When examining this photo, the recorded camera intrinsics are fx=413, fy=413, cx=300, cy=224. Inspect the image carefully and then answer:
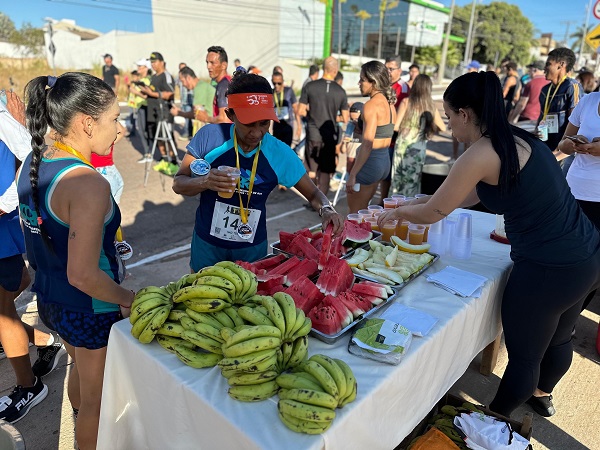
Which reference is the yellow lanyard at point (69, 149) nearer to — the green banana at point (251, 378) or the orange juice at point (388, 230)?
the green banana at point (251, 378)

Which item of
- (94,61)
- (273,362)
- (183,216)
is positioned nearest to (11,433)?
(273,362)

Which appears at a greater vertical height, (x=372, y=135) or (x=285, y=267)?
(x=372, y=135)

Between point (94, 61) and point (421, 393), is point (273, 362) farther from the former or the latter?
point (94, 61)

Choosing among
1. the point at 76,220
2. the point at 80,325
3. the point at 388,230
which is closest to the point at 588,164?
the point at 388,230

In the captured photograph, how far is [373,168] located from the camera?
17.4ft

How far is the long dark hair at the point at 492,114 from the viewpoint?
81.3 inches

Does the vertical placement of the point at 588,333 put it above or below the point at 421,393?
below

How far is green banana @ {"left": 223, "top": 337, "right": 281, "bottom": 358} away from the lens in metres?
1.46

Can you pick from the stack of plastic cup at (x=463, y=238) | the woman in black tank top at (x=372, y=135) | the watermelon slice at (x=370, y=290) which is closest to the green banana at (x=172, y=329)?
the watermelon slice at (x=370, y=290)

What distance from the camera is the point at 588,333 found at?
3.97 metres

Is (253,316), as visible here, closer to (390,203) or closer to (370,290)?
(370,290)

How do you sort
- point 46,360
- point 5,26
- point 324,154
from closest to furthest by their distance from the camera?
point 46,360
point 324,154
point 5,26

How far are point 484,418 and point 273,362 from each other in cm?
139

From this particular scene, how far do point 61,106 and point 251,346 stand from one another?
1.30 metres
